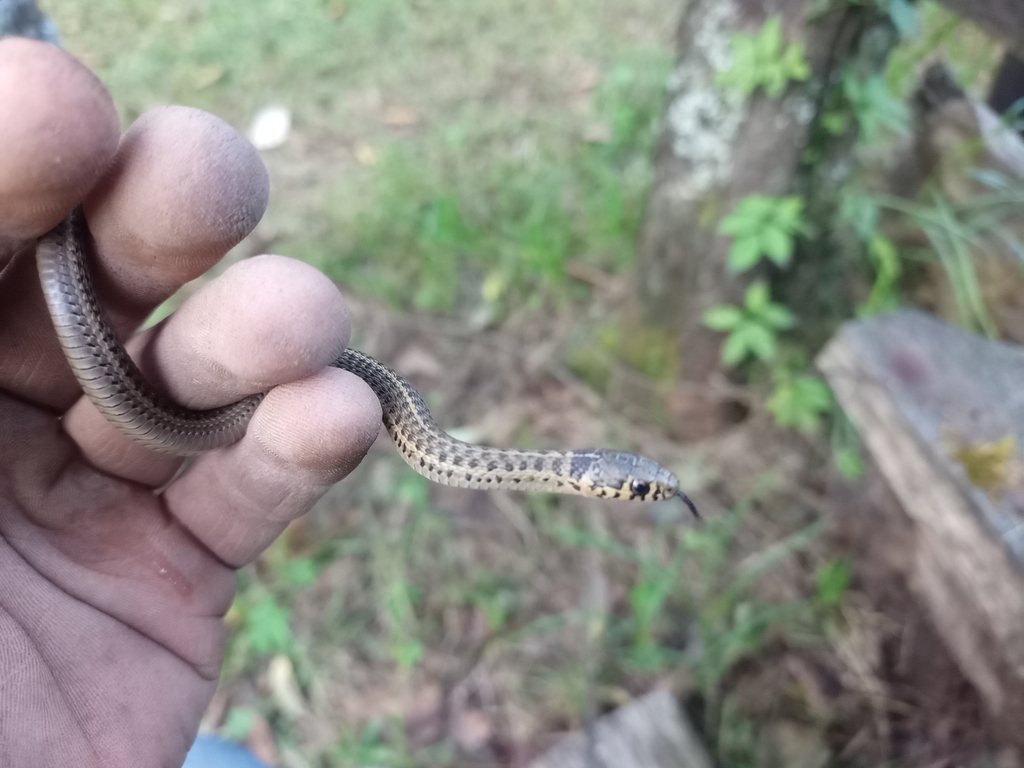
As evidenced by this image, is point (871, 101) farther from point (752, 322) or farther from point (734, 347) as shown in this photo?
point (734, 347)

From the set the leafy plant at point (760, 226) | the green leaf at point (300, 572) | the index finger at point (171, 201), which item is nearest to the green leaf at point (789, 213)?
the leafy plant at point (760, 226)

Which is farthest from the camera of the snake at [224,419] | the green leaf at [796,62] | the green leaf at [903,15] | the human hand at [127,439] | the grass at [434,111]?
the grass at [434,111]

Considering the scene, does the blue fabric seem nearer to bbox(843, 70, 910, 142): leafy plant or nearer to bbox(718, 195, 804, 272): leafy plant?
bbox(718, 195, 804, 272): leafy plant

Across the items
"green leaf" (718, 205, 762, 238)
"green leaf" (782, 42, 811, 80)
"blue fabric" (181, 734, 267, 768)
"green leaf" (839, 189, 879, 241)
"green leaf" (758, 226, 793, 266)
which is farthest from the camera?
"green leaf" (839, 189, 879, 241)

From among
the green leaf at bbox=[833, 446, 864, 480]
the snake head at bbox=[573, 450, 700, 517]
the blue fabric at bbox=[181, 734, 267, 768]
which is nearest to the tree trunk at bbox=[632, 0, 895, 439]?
the green leaf at bbox=[833, 446, 864, 480]

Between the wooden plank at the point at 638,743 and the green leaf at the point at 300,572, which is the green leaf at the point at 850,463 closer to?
the wooden plank at the point at 638,743

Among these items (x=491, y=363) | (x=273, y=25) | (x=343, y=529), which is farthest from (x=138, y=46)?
(x=343, y=529)

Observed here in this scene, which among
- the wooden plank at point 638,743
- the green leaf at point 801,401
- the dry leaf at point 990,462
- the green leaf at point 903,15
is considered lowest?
the wooden plank at point 638,743

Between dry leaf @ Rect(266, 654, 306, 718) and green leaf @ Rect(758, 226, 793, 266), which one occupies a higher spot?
green leaf @ Rect(758, 226, 793, 266)
